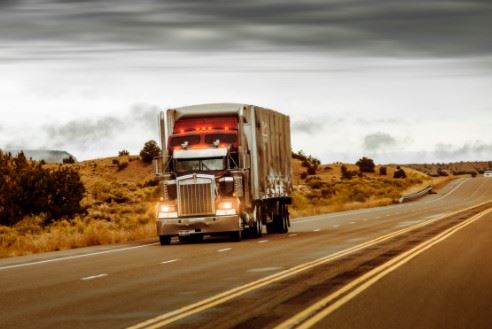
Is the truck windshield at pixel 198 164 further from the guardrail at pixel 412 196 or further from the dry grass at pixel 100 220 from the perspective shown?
the guardrail at pixel 412 196

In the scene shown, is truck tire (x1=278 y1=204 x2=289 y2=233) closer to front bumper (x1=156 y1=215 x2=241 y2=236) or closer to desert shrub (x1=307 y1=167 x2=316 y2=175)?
front bumper (x1=156 y1=215 x2=241 y2=236)

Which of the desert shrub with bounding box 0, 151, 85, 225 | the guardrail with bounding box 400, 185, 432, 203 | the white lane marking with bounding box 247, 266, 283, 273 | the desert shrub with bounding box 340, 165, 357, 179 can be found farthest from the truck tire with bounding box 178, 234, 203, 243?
the desert shrub with bounding box 340, 165, 357, 179

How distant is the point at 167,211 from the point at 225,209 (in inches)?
70.4

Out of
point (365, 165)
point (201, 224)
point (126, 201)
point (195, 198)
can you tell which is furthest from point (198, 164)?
point (365, 165)

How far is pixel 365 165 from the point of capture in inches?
6112

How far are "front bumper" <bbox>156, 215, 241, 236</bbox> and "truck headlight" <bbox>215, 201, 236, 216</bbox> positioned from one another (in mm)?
124

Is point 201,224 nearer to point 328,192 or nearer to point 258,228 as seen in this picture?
point 258,228

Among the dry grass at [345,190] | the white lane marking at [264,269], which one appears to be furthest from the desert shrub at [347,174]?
the white lane marking at [264,269]

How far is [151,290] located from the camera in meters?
17.5

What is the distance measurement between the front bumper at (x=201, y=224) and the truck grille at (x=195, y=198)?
8.4 inches

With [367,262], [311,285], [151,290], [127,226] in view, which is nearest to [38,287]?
[151,290]

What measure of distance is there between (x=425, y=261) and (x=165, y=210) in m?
13.3

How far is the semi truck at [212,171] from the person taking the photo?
1325 inches

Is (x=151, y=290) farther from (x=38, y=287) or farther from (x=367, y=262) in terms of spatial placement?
(x=367, y=262)
